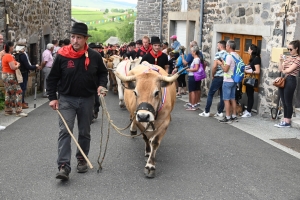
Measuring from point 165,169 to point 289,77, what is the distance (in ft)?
14.0

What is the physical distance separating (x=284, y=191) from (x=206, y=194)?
3.36 feet

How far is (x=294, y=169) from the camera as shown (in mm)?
6160

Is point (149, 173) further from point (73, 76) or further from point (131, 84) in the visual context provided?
point (73, 76)

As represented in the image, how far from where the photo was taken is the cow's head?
522 cm

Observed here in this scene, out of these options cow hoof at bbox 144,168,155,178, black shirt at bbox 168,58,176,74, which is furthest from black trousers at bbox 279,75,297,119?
black shirt at bbox 168,58,176,74

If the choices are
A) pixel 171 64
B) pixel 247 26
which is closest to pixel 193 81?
pixel 247 26

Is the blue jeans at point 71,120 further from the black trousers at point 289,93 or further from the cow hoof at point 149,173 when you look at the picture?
the black trousers at point 289,93

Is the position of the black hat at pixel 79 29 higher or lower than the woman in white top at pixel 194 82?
higher

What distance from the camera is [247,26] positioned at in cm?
1127

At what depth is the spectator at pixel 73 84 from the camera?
542 cm

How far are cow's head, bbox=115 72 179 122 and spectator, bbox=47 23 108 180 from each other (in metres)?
0.43

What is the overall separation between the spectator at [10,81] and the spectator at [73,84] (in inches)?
171

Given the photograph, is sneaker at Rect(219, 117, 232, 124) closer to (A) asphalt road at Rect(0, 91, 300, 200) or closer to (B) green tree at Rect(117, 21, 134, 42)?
(A) asphalt road at Rect(0, 91, 300, 200)

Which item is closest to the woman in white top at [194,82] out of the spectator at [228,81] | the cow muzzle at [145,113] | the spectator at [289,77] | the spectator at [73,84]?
the spectator at [228,81]
